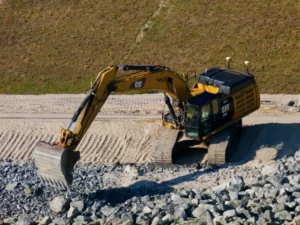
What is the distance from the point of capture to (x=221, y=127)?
28688mm

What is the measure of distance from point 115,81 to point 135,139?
466cm

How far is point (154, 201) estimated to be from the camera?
84.7 feet

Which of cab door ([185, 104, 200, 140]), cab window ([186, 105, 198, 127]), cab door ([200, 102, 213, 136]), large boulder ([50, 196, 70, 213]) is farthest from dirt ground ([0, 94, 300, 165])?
large boulder ([50, 196, 70, 213])

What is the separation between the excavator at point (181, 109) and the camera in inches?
1029

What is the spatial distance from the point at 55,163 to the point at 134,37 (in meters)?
17.0

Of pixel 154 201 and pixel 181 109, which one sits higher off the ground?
pixel 181 109

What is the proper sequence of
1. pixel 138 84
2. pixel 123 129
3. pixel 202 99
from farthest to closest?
pixel 123 129 < pixel 202 99 < pixel 138 84

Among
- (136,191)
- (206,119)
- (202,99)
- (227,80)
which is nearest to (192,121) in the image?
(206,119)

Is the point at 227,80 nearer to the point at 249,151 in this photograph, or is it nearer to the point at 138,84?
the point at 249,151

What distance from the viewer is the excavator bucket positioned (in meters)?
25.6

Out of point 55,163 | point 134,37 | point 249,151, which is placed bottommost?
point 134,37

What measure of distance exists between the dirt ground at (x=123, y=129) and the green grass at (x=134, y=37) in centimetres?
233

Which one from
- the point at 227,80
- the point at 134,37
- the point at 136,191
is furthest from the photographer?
the point at 134,37

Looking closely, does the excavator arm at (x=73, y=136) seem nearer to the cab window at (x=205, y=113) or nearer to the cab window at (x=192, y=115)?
the cab window at (x=192, y=115)
